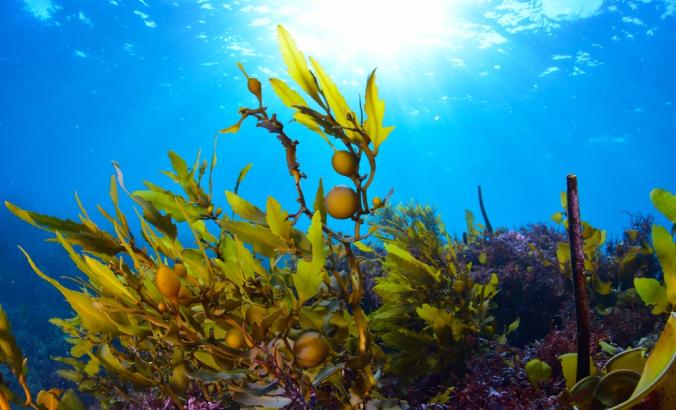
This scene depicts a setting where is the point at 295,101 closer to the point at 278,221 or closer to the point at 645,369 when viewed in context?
the point at 278,221

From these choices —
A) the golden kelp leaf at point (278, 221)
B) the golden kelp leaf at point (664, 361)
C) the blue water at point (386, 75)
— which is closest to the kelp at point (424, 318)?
the blue water at point (386, 75)

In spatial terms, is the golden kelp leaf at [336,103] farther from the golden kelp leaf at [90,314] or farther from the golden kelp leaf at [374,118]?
the golden kelp leaf at [90,314]

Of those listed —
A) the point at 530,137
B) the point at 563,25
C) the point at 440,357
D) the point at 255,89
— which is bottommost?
the point at 440,357

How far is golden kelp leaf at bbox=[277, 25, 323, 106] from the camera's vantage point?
1.06 m

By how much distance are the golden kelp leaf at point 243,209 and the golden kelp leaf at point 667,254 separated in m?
1.16

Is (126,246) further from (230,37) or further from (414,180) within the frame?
(414,180)

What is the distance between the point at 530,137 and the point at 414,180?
127ft

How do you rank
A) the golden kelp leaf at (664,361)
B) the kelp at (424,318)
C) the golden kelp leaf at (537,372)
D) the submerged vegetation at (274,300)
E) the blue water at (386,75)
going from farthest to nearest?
the blue water at (386,75), the kelp at (424,318), the golden kelp leaf at (537,372), the submerged vegetation at (274,300), the golden kelp leaf at (664,361)

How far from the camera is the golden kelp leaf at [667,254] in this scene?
975 millimetres

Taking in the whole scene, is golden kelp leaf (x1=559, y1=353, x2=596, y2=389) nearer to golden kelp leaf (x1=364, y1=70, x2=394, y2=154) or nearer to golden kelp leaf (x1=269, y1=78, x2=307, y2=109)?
golden kelp leaf (x1=364, y1=70, x2=394, y2=154)

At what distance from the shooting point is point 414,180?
86.6 m

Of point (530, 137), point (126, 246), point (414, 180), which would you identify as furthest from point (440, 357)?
point (414, 180)

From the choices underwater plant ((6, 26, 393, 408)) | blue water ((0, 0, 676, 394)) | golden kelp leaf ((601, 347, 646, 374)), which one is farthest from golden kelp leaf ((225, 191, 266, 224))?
golden kelp leaf ((601, 347, 646, 374))

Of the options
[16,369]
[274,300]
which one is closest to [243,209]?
[274,300]
